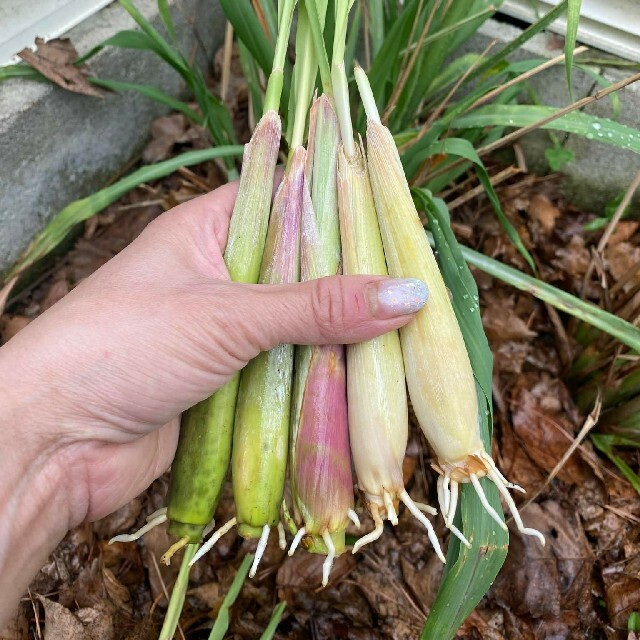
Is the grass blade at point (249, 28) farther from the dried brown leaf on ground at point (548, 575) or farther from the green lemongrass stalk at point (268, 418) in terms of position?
the dried brown leaf on ground at point (548, 575)

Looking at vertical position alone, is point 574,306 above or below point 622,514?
above

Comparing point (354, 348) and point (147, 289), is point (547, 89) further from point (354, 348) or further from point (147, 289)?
point (147, 289)

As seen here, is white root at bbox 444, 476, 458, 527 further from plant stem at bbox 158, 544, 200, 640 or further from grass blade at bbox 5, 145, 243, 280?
grass blade at bbox 5, 145, 243, 280

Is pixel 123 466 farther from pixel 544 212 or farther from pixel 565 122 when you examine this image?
pixel 544 212

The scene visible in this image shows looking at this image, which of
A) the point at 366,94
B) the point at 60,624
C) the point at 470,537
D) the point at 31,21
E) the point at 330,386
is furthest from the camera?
the point at 31,21

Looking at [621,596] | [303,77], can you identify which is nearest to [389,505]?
[621,596]

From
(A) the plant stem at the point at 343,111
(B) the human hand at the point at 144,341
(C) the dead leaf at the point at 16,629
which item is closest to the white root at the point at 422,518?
(B) the human hand at the point at 144,341

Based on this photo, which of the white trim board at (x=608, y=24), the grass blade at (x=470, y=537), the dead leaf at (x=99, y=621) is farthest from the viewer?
the white trim board at (x=608, y=24)

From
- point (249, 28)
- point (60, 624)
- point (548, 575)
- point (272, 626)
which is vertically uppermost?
point (249, 28)
